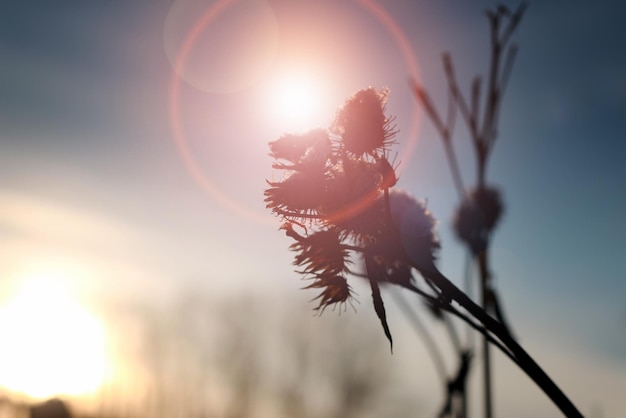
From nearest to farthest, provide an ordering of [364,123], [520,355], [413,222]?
[520,355] → [364,123] → [413,222]

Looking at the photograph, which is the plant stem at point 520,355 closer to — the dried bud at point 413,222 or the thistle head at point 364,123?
the thistle head at point 364,123

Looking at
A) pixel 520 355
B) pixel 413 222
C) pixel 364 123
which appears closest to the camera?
pixel 520 355

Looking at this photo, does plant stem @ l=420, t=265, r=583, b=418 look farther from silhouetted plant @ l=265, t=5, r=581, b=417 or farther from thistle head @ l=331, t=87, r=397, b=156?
thistle head @ l=331, t=87, r=397, b=156

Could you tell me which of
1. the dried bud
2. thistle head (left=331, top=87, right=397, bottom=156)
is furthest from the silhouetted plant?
the dried bud

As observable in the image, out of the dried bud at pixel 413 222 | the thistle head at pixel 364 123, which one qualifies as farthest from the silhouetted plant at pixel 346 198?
the dried bud at pixel 413 222

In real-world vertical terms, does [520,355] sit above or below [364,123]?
below

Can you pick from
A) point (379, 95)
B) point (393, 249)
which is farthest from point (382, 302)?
point (379, 95)

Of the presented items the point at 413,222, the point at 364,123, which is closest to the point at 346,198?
the point at 364,123

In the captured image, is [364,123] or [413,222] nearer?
[364,123]

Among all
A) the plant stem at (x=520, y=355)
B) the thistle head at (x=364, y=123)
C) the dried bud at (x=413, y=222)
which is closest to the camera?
the plant stem at (x=520, y=355)

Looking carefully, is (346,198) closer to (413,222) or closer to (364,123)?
(364,123)

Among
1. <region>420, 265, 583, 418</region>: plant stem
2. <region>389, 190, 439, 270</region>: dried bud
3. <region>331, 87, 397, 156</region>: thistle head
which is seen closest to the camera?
<region>420, 265, 583, 418</region>: plant stem

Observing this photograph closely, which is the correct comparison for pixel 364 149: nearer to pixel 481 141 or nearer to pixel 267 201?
pixel 267 201

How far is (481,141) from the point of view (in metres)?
4.26
